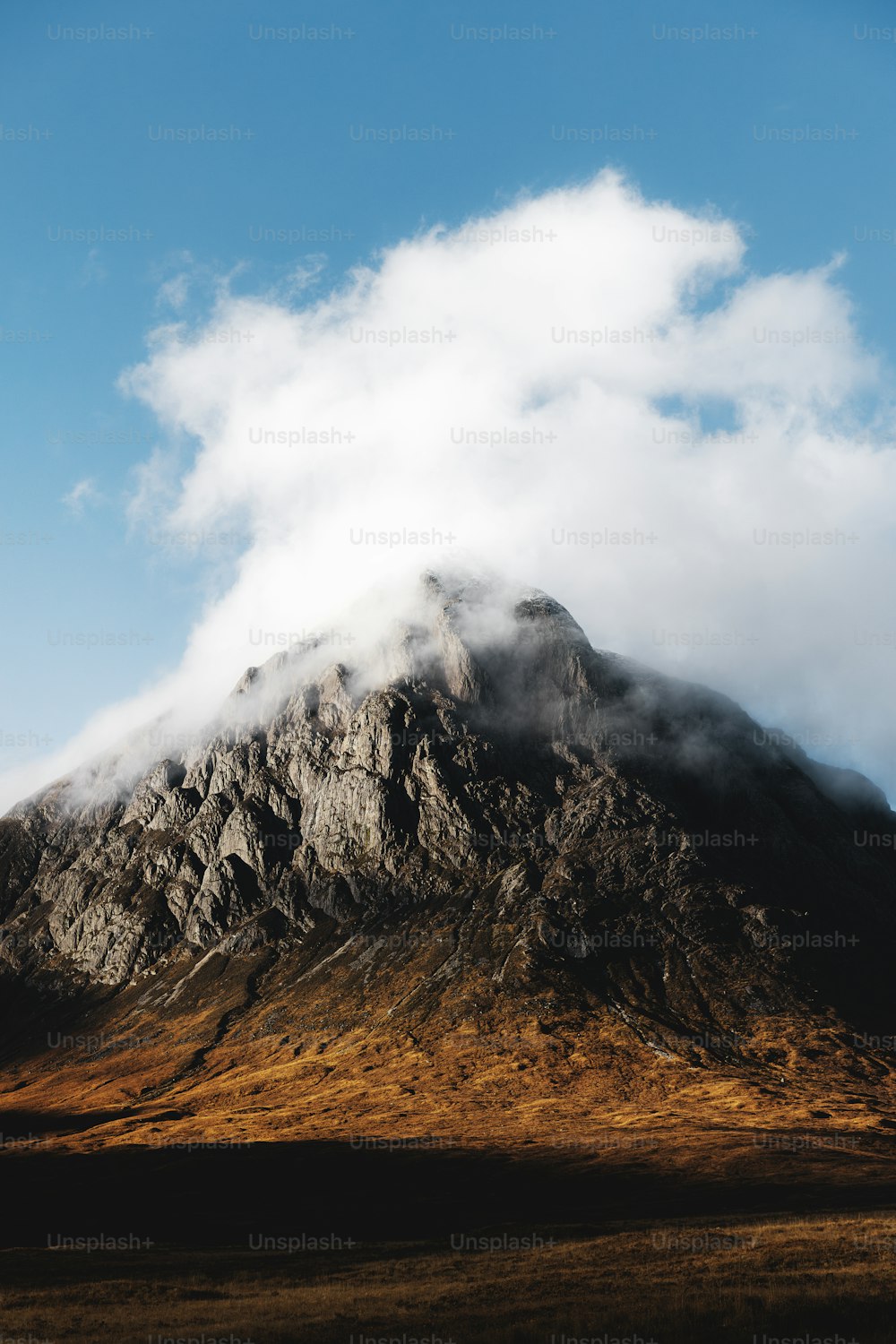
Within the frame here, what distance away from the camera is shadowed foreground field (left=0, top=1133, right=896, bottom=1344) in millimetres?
32781

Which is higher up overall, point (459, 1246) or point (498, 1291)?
point (498, 1291)

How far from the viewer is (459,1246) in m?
51.6

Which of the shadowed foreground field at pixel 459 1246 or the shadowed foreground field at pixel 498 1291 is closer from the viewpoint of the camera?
the shadowed foreground field at pixel 498 1291

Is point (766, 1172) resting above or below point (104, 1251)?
below

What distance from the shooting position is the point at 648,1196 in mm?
70062

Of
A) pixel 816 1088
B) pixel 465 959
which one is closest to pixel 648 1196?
pixel 816 1088

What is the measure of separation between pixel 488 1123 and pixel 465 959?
78.3 metres

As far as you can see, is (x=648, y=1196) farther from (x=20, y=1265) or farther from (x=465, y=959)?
(x=465, y=959)

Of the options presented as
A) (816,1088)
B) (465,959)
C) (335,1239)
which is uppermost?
(465,959)

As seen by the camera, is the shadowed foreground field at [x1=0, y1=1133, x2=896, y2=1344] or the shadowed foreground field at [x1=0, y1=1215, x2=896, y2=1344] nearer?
the shadowed foreground field at [x1=0, y1=1215, x2=896, y2=1344]

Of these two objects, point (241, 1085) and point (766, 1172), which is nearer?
point (766, 1172)

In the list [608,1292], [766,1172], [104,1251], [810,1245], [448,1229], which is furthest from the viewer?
[766,1172]

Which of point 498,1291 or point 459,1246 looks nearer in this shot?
point 498,1291

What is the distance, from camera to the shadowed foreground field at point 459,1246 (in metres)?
32.8
